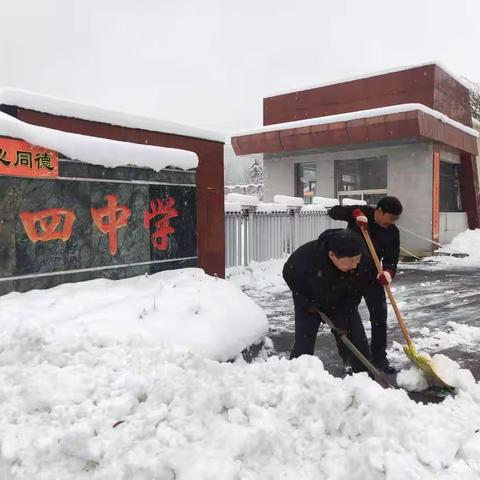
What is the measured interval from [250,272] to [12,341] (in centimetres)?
742

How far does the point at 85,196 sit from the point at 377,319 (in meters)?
3.38

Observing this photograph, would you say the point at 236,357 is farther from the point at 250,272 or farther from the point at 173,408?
the point at 250,272

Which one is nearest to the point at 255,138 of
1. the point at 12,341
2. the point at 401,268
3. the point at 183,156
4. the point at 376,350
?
the point at 401,268

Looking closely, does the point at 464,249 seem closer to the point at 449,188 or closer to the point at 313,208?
the point at 449,188

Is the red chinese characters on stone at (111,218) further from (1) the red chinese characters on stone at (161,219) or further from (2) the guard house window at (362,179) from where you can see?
(2) the guard house window at (362,179)

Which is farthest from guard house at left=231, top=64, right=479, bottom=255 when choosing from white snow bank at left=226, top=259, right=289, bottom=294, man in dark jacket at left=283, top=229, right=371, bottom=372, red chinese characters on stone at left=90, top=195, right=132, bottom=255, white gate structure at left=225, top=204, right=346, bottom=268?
man in dark jacket at left=283, top=229, right=371, bottom=372

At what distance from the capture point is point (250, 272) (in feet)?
33.6

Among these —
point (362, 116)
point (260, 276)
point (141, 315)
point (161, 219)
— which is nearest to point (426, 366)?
point (141, 315)

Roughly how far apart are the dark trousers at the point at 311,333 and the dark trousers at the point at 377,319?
1.74 ft

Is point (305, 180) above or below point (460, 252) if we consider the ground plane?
above

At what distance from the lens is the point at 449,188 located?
54.5 feet

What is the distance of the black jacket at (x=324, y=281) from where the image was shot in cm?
337

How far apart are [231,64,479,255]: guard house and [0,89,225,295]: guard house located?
8.11 meters

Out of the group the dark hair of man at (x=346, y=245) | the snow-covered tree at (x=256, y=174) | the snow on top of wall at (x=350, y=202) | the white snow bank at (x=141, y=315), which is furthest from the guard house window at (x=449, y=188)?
the snow-covered tree at (x=256, y=174)
